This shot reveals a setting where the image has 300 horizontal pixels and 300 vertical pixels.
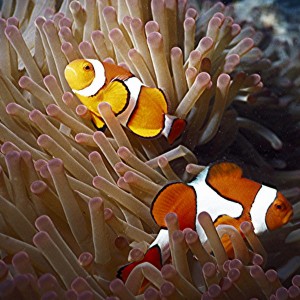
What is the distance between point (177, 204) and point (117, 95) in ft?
1.09

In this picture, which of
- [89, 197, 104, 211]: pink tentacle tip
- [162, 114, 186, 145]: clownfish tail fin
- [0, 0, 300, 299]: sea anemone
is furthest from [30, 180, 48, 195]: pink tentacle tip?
[162, 114, 186, 145]: clownfish tail fin

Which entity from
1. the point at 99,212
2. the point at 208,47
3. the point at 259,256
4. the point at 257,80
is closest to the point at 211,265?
the point at 259,256

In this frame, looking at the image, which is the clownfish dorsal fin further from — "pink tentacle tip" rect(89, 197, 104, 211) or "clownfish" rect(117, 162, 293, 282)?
"pink tentacle tip" rect(89, 197, 104, 211)

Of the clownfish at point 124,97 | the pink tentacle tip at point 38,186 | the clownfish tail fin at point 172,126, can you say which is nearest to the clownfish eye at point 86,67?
the clownfish at point 124,97

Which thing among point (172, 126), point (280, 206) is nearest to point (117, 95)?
point (172, 126)

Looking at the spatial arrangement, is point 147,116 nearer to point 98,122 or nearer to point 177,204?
point 98,122

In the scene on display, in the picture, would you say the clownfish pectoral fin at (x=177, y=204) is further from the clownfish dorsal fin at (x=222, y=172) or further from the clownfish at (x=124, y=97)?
the clownfish at (x=124, y=97)

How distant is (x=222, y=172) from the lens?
115cm

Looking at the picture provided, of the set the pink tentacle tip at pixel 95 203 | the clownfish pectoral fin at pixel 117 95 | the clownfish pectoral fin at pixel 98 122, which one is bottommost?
the pink tentacle tip at pixel 95 203

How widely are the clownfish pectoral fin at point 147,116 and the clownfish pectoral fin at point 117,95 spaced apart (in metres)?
0.03

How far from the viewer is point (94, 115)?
51.0 inches

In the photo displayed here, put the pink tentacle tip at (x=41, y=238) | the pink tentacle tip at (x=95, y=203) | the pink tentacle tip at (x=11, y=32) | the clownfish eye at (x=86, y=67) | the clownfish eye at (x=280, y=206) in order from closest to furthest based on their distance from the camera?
the pink tentacle tip at (x=41, y=238)
the pink tentacle tip at (x=95, y=203)
the clownfish eye at (x=280, y=206)
the clownfish eye at (x=86, y=67)
the pink tentacle tip at (x=11, y=32)

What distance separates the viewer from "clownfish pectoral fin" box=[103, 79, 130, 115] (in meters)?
1.25

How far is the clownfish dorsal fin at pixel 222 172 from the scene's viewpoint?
1148 millimetres
